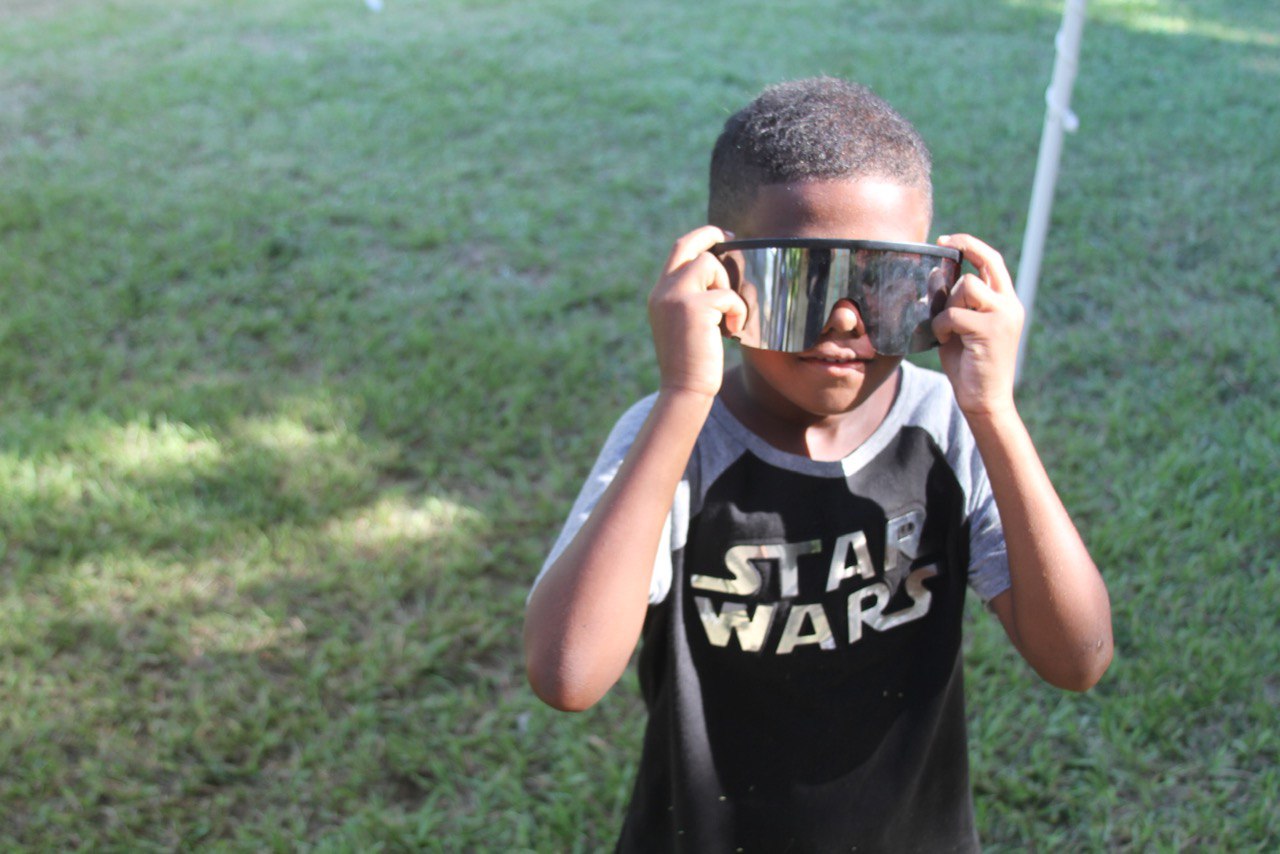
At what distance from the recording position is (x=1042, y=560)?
58.5 inches

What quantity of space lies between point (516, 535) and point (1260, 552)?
2303mm

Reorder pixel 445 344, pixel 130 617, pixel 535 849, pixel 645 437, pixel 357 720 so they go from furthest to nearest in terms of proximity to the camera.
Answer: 1. pixel 445 344
2. pixel 130 617
3. pixel 357 720
4. pixel 535 849
5. pixel 645 437

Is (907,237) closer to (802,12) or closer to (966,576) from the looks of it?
(966,576)

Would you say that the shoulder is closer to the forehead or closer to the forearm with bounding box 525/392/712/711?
the forehead

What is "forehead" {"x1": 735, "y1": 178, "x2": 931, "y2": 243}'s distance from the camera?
149 cm

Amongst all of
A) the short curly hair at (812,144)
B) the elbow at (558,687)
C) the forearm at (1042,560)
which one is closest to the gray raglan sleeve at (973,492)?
the forearm at (1042,560)

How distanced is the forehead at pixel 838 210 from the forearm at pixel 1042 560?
11.3 inches

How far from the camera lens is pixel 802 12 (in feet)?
28.1

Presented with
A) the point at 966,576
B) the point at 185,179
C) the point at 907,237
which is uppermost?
the point at 907,237

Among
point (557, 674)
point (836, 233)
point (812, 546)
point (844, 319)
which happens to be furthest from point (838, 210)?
point (557, 674)

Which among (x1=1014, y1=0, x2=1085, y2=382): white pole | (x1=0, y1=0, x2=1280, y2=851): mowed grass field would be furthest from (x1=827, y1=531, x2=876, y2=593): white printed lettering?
(x1=1014, y1=0, x2=1085, y2=382): white pole

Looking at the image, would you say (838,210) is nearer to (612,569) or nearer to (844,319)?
(844,319)

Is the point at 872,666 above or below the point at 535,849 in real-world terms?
above

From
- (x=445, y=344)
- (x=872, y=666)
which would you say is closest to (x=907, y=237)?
(x=872, y=666)
